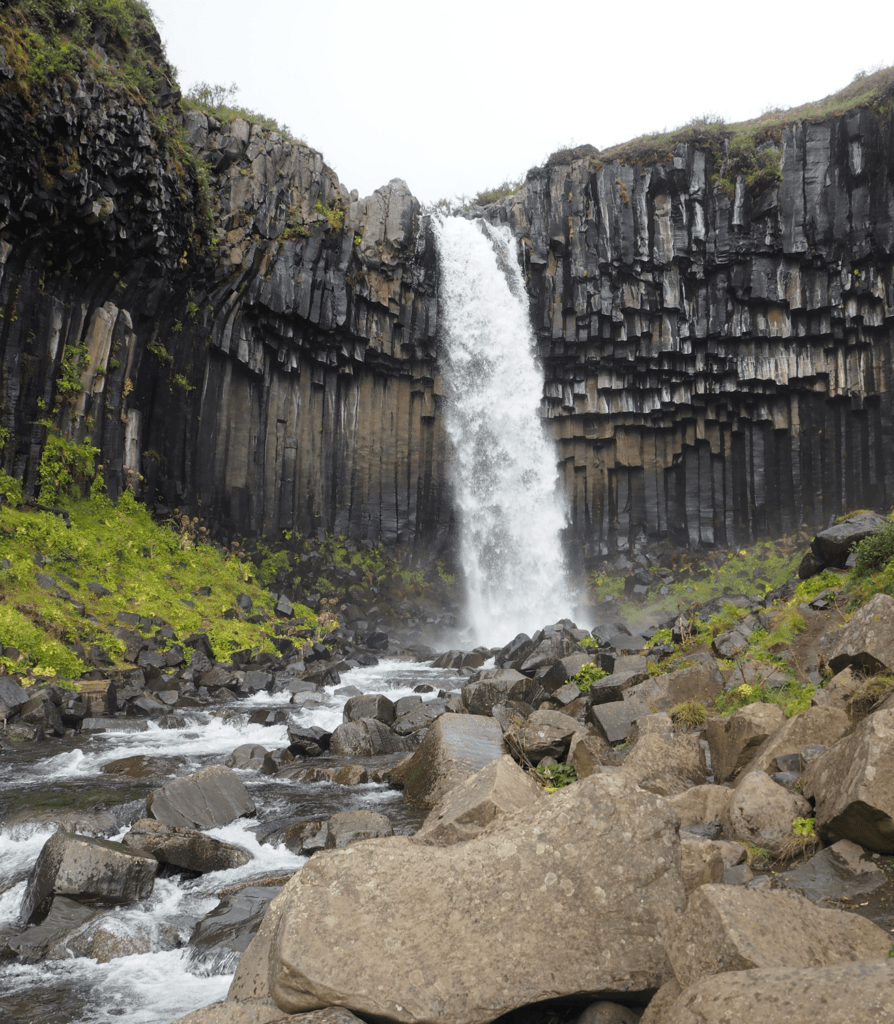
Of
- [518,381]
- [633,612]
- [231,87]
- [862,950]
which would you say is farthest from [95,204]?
[633,612]

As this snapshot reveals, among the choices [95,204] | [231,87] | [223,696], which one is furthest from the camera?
[231,87]

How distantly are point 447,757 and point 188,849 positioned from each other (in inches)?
127

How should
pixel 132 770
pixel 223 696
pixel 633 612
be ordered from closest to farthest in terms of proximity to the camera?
pixel 132 770
pixel 223 696
pixel 633 612

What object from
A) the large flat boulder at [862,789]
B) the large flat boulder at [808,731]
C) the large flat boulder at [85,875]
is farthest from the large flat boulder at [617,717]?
the large flat boulder at [85,875]

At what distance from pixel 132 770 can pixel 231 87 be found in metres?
27.8

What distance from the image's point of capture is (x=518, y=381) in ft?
104

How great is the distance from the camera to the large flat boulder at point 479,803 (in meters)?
5.11

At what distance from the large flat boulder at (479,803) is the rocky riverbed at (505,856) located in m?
0.03

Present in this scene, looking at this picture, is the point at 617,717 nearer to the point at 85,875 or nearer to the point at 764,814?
the point at 764,814

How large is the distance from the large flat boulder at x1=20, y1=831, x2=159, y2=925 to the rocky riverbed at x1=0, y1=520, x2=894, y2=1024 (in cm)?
2

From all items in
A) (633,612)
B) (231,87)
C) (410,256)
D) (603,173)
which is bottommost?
(633,612)

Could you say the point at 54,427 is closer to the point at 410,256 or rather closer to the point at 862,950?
the point at 410,256

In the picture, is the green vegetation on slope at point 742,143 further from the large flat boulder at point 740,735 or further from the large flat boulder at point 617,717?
the large flat boulder at point 740,735

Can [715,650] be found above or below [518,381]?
below
